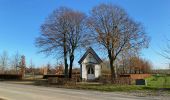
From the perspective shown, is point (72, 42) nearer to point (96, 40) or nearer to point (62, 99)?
point (96, 40)

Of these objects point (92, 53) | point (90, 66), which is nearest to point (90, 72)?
point (90, 66)

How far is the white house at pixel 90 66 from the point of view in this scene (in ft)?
173

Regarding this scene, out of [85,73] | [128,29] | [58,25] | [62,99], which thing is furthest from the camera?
[85,73]

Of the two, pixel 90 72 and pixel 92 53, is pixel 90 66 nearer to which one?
pixel 90 72

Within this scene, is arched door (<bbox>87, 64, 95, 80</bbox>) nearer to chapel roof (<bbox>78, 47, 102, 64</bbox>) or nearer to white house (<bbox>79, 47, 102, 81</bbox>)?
white house (<bbox>79, 47, 102, 81</bbox>)

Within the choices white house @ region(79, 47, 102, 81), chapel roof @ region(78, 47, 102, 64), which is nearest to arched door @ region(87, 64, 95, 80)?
white house @ region(79, 47, 102, 81)

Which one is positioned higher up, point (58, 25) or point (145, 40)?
point (58, 25)

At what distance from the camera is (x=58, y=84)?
4319 centimetres

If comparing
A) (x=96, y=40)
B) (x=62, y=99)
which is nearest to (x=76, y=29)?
(x=96, y=40)

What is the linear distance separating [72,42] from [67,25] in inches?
108

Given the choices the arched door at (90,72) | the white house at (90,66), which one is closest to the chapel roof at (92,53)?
the white house at (90,66)

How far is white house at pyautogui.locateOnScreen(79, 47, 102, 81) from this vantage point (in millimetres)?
52812

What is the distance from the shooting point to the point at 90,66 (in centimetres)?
5344

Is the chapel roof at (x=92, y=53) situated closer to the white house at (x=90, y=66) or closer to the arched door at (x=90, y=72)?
the white house at (x=90, y=66)
